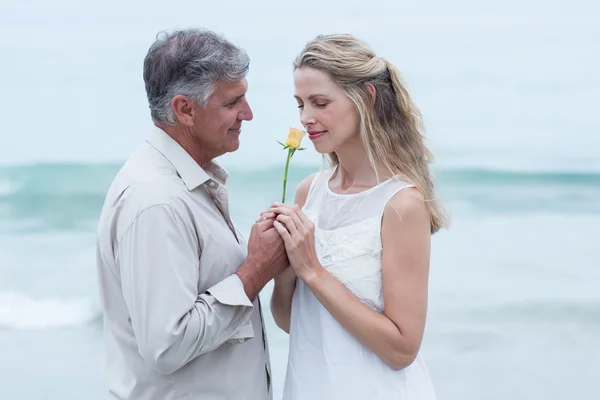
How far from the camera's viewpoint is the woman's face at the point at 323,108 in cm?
216

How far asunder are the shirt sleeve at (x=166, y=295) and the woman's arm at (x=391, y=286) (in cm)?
25

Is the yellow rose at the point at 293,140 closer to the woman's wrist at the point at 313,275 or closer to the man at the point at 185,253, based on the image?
the man at the point at 185,253

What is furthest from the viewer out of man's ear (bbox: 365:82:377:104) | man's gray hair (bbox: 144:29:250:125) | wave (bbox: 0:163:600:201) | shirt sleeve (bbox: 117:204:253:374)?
wave (bbox: 0:163:600:201)

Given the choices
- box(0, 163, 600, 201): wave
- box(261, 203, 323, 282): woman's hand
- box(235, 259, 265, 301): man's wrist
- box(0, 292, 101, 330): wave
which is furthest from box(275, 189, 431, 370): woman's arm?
box(0, 163, 600, 201): wave

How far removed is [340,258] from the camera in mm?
2164

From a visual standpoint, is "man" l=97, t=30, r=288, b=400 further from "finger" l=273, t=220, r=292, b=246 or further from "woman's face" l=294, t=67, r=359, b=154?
"woman's face" l=294, t=67, r=359, b=154

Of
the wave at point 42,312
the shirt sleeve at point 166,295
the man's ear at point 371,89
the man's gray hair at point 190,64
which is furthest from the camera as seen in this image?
the wave at point 42,312

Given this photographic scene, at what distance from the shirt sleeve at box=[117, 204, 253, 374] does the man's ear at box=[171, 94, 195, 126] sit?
26 cm

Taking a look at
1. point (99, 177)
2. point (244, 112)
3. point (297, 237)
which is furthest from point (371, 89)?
point (99, 177)

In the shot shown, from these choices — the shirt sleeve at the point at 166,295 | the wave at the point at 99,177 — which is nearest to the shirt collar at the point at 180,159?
the shirt sleeve at the point at 166,295

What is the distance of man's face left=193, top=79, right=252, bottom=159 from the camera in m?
2.04

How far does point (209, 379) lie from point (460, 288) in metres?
5.97

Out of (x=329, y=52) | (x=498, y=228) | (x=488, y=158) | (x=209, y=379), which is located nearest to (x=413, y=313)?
(x=209, y=379)

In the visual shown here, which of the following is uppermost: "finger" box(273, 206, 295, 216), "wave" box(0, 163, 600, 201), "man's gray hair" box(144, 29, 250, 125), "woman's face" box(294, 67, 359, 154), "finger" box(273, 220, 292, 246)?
"man's gray hair" box(144, 29, 250, 125)
